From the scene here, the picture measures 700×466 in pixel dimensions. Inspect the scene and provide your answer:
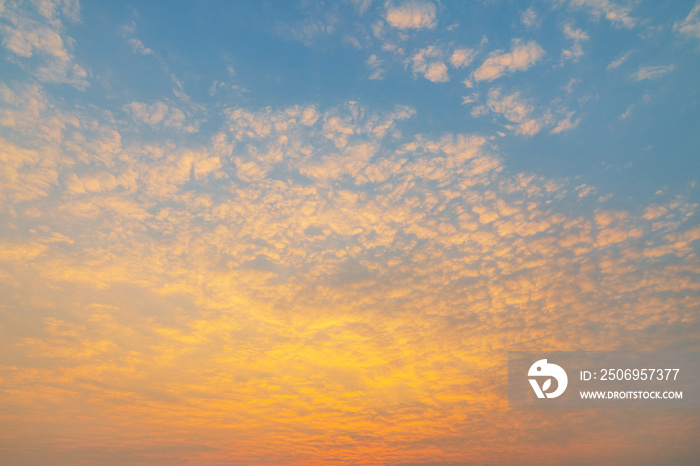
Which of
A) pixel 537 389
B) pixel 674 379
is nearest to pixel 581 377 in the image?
pixel 537 389

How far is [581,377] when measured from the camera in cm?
4931

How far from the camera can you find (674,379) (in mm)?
51656

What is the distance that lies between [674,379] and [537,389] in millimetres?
16594

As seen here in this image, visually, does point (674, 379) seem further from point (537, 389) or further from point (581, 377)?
point (537, 389)

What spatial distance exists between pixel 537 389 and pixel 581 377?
192 inches

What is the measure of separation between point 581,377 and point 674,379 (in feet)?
40.2

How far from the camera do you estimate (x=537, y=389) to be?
50.2m
